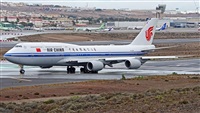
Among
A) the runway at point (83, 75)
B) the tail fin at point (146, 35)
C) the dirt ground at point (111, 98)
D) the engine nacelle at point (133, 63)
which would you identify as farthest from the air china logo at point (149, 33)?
the dirt ground at point (111, 98)

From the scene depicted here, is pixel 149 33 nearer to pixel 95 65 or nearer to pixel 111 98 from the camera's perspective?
pixel 95 65

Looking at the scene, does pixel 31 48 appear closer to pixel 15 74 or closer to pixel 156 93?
pixel 15 74

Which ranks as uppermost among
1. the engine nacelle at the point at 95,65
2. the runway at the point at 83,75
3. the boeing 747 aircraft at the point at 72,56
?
the boeing 747 aircraft at the point at 72,56

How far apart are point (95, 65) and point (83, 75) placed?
2651 millimetres

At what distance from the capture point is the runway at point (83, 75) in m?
42.6

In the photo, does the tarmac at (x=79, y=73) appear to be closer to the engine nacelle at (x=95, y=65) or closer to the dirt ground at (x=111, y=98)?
the engine nacelle at (x=95, y=65)

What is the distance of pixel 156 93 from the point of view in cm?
3019

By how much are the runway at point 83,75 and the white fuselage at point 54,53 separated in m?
1.14

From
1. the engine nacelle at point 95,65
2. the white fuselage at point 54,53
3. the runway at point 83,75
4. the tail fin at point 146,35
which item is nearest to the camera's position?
the runway at point 83,75

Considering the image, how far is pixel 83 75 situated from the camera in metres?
48.2

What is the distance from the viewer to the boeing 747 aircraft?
162ft

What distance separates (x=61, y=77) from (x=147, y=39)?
46.7 ft

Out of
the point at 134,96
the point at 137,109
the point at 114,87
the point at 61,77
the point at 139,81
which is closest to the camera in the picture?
the point at 137,109

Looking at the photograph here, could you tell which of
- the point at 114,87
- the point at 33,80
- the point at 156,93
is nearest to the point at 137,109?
the point at 156,93
